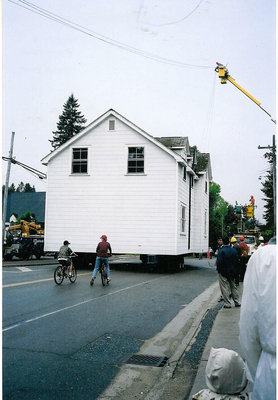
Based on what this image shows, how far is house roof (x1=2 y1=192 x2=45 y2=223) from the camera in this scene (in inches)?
2576

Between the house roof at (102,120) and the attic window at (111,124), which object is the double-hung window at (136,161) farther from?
the attic window at (111,124)

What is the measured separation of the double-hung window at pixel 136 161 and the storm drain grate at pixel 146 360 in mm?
17799

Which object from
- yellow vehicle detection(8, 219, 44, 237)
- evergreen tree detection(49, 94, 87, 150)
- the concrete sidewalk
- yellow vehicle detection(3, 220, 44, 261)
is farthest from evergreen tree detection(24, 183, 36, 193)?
the concrete sidewalk

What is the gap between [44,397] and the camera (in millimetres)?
4297

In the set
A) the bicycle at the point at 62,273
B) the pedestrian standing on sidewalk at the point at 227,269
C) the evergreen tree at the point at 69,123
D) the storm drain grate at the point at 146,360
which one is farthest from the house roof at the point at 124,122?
the evergreen tree at the point at 69,123

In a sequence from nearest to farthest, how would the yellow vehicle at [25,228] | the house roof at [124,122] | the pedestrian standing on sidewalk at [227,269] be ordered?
the pedestrian standing on sidewalk at [227,269] < the house roof at [124,122] < the yellow vehicle at [25,228]

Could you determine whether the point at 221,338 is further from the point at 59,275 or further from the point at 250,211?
the point at 59,275

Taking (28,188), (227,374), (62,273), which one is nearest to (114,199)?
(62,273)

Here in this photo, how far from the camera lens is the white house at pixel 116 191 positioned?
2280 centimetres

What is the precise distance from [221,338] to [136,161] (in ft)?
57.4

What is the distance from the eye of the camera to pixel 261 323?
2.32 meters

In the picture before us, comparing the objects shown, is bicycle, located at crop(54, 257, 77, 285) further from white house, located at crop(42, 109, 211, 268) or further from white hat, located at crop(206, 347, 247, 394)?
white hat, located at crop(206, 347, 247, 394)

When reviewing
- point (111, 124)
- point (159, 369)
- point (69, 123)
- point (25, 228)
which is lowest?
point (159, 369)

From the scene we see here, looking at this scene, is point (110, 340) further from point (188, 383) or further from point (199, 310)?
point (199, 310)
